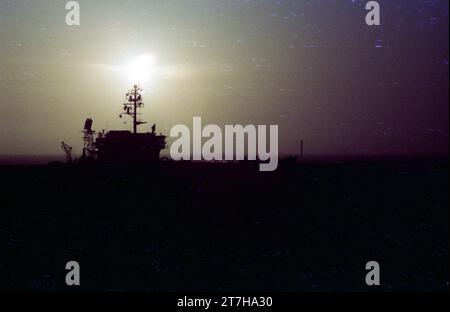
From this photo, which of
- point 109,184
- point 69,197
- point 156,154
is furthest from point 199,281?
point 69,197

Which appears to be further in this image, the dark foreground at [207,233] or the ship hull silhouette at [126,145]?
the ship hull silhouette at [126,145]

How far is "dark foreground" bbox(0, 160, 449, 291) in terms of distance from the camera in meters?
23.3

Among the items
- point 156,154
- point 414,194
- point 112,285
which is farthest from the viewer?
point 414,194

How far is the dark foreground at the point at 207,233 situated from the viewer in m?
23.3

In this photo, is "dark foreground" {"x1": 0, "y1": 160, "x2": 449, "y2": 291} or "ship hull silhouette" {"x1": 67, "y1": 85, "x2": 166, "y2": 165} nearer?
"dark foreground" {"x1": 0, "y1": 160, "x2": 449, "y2": 291}

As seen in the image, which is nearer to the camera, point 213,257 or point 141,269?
point 141,269

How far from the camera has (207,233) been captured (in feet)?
113

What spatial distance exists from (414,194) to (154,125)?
45.3 meters

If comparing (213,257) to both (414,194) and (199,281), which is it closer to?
(199,281)

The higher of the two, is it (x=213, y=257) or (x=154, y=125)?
(x=154, y=125)

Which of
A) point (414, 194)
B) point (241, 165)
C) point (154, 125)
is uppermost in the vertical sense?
point (154, 125)

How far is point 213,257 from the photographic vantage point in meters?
27.3

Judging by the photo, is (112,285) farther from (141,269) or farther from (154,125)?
(154,125)
